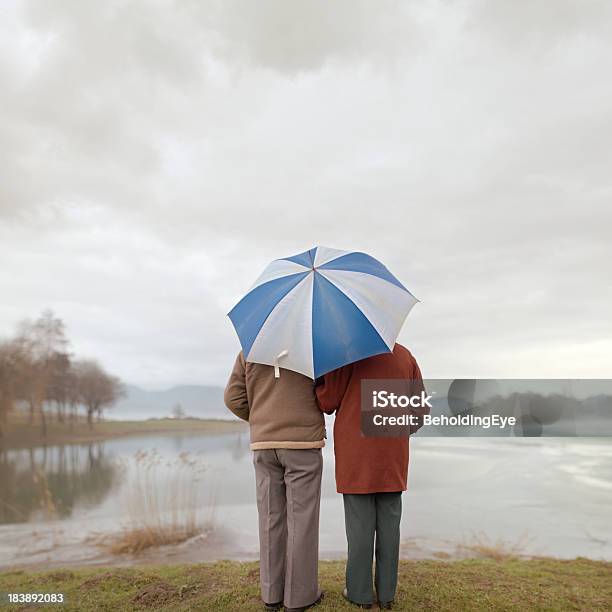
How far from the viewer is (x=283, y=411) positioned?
3584 millimetres

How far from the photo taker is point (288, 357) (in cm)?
343

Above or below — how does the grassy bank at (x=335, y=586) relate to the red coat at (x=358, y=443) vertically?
below

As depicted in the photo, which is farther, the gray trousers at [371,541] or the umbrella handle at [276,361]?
the gray trousers at [371,541]

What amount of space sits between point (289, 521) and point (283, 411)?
2.25ft

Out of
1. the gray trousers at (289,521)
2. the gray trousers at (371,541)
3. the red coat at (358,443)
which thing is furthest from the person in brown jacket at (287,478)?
A: the gray trousers at (371,541)

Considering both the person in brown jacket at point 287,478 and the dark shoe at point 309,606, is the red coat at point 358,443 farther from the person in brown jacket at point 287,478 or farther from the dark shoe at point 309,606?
the dark shoe at point 309,606

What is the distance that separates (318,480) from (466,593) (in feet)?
5.21

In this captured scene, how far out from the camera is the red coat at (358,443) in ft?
11.6

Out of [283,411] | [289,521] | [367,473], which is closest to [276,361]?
[283,411]

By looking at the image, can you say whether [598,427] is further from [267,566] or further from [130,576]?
[130,576]

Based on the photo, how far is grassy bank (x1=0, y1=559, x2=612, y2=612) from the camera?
4078 mm

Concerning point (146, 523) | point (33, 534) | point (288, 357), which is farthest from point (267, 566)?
point (33, 534)

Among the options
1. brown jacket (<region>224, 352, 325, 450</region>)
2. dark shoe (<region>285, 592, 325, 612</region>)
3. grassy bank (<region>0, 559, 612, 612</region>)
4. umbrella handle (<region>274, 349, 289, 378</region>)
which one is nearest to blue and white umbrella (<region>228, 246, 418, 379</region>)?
umbrella handle (<region>274, 349, 289, 378</region>)

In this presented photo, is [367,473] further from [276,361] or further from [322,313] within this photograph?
[322,313]
